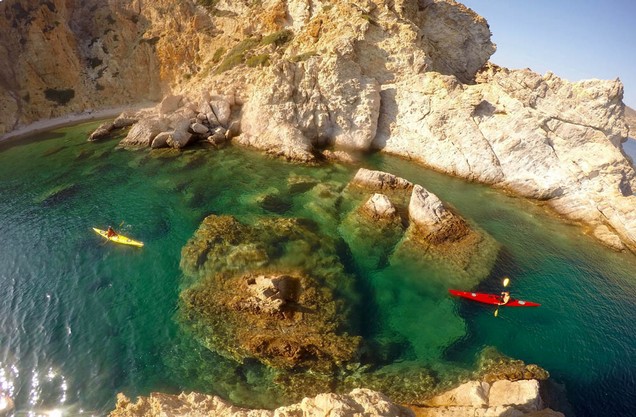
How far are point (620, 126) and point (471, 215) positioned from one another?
26.5 metres

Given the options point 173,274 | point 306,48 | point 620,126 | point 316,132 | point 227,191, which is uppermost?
point 306,48

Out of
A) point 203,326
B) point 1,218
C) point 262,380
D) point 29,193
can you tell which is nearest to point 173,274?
point 203,326

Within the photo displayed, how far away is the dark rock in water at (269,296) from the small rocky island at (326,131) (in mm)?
104

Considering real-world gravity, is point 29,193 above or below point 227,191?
below

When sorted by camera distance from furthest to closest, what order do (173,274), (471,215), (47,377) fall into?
(471,215) → (173,274) → (47,377)

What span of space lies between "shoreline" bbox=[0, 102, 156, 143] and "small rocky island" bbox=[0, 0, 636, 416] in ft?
→ 3.20

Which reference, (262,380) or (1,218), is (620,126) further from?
(1,218)

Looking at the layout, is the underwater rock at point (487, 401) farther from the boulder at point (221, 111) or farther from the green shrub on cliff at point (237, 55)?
the green shrub on cliff at point (237, 55)

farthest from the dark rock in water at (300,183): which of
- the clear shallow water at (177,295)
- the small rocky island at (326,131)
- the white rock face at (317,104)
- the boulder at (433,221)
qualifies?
the boulder at (433,221)

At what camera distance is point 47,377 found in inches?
619

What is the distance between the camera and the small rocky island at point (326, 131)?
55.3ft

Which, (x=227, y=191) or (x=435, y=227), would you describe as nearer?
(x=435, y=227)

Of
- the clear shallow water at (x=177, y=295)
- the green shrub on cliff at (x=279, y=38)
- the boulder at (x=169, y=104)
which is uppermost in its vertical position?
the green shrub on cliff at (x=279, y=38)

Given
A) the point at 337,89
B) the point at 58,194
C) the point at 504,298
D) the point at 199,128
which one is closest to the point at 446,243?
the point at 504,298
